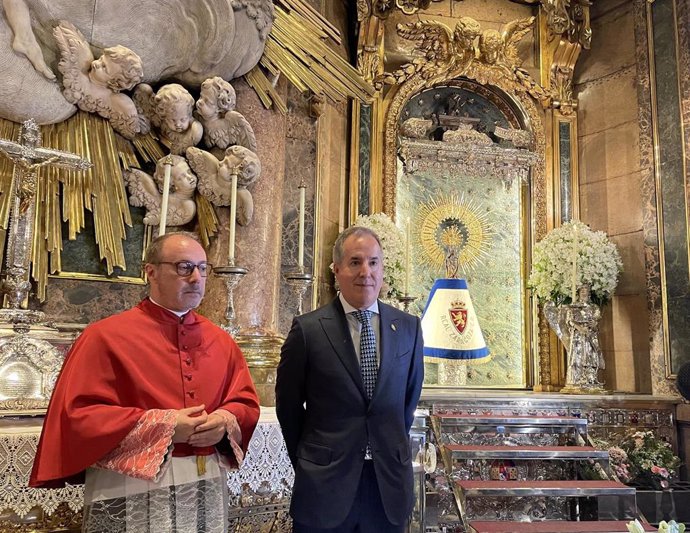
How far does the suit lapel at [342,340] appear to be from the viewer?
2193 millimetres

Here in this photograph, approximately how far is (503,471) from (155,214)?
10.3ft

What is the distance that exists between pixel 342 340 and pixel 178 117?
2503mm

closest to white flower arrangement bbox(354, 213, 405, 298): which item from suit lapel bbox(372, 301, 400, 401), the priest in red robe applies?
suit lapel bbox(372, 301, 400, 401)

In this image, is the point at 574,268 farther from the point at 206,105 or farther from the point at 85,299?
the point at 85,299

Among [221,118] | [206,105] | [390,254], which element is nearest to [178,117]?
[206,105]

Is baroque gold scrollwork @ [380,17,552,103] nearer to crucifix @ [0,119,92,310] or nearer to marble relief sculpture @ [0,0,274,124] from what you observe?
marble relief sculpture @ [0,0,274,124]

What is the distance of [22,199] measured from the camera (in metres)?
3.25

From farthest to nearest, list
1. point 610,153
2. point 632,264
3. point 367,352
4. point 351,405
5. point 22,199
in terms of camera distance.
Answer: point 610,153
point 632,264
point 22,199
point 367,352
point 351,405

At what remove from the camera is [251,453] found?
2.85 meters

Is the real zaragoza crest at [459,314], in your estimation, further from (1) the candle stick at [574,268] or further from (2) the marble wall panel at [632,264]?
(2) the marble wall panel at [632,264]

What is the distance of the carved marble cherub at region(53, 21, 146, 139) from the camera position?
3840mm

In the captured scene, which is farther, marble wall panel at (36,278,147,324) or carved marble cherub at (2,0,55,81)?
marble wall panel at (36,278,147,324)

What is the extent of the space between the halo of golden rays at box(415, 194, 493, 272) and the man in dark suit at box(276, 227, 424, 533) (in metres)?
4.69

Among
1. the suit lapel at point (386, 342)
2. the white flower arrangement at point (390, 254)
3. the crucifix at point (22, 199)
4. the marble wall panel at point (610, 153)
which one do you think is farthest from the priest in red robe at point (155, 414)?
the marble wall panel at point (610, 153)
